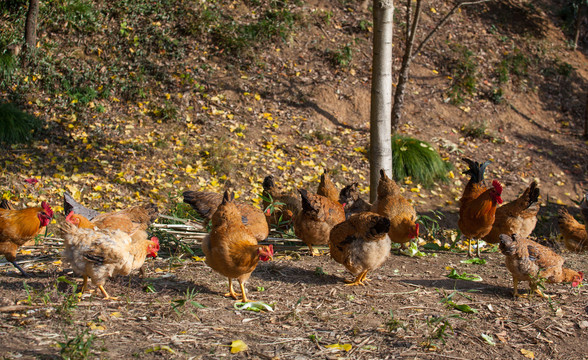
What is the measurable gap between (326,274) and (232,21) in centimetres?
940

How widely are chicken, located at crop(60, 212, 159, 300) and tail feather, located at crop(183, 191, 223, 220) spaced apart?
183 cm

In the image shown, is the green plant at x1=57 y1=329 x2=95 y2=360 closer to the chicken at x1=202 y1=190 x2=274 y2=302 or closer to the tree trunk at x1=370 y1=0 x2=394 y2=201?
the chicken at x1=202 y1=190 x2=274 y2=302

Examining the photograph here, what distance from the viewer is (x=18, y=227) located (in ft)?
17.9

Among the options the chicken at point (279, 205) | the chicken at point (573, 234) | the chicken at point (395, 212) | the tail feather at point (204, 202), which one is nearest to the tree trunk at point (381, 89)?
the chicken at point (395, 212)

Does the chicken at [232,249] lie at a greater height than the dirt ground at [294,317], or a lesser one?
greater

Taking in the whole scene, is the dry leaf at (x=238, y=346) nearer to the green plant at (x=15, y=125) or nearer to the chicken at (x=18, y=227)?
the chicken at (x=18, y=227)

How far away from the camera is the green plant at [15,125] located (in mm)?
9461

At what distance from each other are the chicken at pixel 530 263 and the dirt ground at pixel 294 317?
167mm

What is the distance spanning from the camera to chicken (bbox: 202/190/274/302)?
4.65 metres

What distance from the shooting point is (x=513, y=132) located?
13.0m

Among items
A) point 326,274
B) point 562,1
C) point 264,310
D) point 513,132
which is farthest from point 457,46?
point 264,310

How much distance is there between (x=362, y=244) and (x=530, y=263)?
1.66 metres

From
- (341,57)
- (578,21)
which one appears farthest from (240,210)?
(578,21)

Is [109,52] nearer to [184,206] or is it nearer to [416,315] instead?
[184,206]
